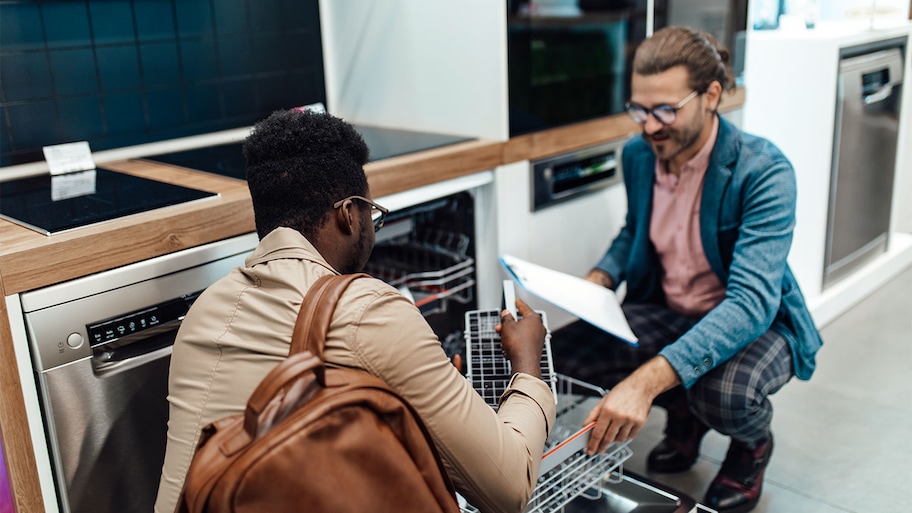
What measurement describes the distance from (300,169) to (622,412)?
0.76m

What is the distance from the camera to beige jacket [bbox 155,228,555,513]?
3.26 feet

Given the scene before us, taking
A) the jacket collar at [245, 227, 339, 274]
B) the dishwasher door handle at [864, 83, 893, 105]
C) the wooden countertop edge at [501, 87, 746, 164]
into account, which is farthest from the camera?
the dishwasher door handle at [864, 83, 893, 105]

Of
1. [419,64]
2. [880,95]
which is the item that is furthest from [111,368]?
[880,95]

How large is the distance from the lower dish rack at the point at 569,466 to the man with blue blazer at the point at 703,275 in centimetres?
13

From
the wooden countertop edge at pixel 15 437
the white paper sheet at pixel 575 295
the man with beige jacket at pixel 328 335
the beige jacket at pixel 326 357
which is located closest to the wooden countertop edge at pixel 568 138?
the white paper sheet at pixel 575 295

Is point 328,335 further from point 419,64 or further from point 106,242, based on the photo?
point 419,64

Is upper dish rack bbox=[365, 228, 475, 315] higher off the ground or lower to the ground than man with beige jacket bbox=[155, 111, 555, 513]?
lower

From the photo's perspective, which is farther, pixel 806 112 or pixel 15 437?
pixel 806 112

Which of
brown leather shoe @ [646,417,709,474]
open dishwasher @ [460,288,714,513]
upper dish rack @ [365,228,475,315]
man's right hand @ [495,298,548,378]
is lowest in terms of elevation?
brown leather shoe @ [646,417,709,474]

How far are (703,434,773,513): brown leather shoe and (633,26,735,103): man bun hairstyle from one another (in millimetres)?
839

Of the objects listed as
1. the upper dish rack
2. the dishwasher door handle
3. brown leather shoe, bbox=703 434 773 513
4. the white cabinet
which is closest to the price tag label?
the upper dish rack

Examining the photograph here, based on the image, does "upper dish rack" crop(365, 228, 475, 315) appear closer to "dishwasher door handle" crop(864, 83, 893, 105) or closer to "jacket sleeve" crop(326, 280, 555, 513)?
"jacket sleeve" crop(326, 280, 555, 513)

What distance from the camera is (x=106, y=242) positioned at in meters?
1.38

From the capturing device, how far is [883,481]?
82.0 inches
